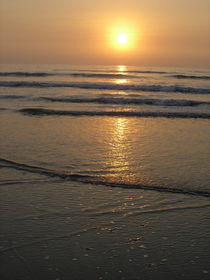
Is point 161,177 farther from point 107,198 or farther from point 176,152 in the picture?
point 176,152

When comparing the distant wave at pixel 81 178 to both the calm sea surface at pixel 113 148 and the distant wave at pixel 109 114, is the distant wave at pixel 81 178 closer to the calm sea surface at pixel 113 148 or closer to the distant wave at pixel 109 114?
the calm sea surface at pixel 113 148

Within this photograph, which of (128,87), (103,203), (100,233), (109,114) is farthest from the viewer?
(128,87)

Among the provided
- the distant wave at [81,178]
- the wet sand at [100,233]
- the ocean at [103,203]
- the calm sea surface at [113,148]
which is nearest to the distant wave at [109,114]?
the calm sea surface at [113,148]

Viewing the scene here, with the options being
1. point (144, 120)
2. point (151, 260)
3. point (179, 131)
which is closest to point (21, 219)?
point (151, 260)

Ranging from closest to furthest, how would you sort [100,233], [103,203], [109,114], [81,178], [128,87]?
[100,233], [103,203], [81,178], [109,114], [128,87]

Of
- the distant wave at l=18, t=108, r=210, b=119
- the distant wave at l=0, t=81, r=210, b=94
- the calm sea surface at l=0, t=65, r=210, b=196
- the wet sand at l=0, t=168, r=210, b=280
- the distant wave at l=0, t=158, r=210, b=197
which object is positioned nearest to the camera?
the wet sand at l=0, t=168, r=210, b=280

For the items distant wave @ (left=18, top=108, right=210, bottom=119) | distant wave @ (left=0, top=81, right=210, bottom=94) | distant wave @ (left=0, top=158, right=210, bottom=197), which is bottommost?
distant wave @ (left=0, top=158, right=210, bottom=197)

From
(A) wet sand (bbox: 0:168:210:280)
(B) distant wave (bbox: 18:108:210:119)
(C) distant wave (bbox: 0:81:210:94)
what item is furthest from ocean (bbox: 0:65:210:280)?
(C) distant wave (bbox: 0:81:210:94)

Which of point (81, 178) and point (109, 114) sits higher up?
point (109, 114)

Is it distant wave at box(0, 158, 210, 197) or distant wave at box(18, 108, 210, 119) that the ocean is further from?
distant wave at box(18, 108, 210, 119)

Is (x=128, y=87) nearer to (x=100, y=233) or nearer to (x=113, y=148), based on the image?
(x=113, y=148)

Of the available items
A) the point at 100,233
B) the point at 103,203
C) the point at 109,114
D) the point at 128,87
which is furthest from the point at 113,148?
the point at 128,87

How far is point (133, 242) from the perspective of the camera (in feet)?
10.7

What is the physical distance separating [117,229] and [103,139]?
458 cm
